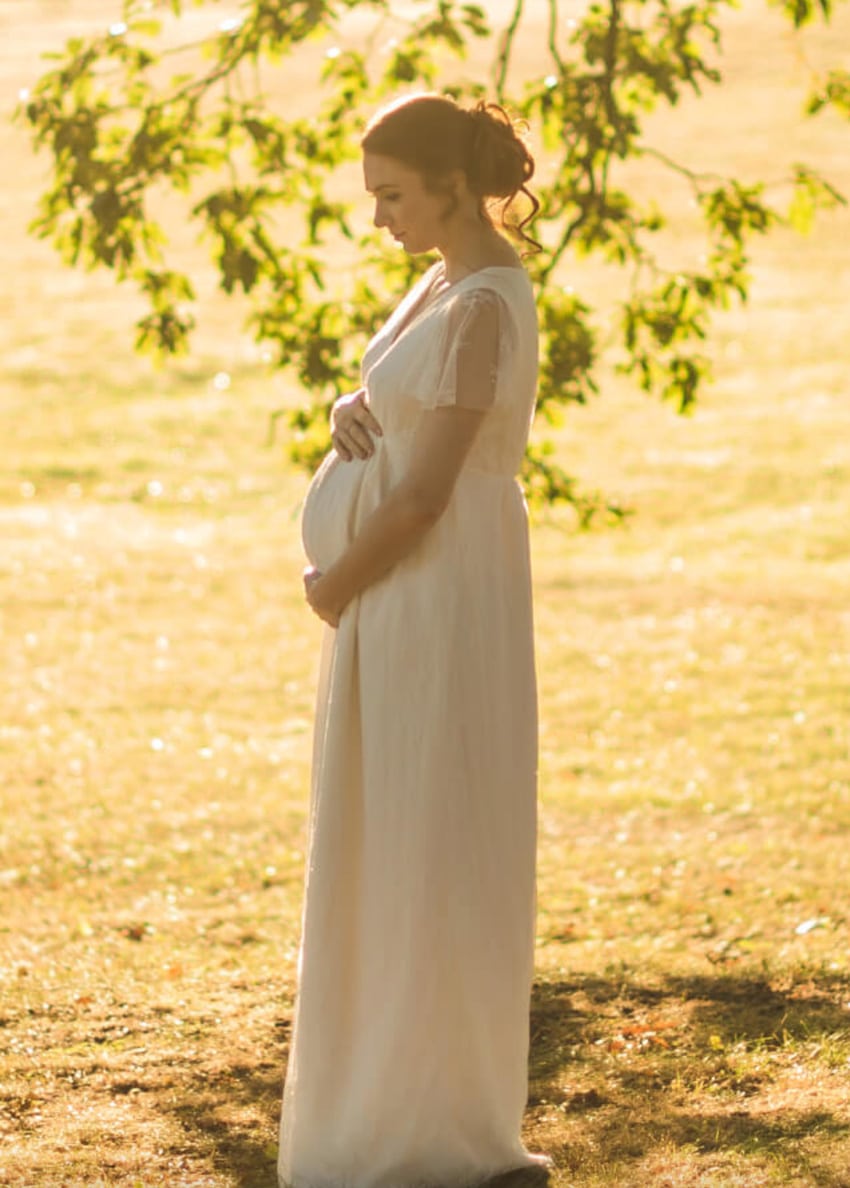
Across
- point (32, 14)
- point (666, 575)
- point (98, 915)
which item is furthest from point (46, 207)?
point (32, 14)

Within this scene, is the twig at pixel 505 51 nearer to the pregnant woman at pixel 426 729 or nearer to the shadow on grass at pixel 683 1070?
the pregnant woman at pixel 426 729

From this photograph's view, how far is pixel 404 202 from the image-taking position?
4.17 m

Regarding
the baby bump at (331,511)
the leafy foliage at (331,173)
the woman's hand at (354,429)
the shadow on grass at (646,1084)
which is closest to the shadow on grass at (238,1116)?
the shadow on grass at (646,1084)

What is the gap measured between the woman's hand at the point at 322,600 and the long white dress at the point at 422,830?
44mm

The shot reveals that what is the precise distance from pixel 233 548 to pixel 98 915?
1096cm

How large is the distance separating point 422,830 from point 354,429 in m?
0.97

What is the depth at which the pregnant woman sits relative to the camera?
4164 millimetres

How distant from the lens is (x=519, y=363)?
13.7 ft

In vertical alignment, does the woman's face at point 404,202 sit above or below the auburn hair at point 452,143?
below

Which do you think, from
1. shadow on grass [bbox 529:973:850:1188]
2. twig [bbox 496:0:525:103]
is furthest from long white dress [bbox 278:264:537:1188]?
twig [bbox 496:0:525:103]

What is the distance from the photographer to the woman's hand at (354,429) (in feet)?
14.4

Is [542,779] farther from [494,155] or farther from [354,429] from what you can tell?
[494,155]

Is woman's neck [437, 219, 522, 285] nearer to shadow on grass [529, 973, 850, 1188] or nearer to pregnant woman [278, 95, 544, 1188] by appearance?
pregnant woman [278, 95, 544, 1188]

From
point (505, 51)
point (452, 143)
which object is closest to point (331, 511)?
point (452, 143)
